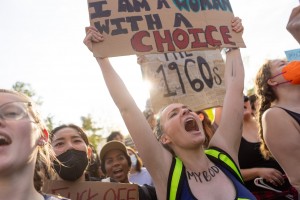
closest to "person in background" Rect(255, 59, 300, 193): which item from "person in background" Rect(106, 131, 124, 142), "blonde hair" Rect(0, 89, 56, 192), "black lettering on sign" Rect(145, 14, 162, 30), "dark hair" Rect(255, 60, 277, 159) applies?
"dark hair" Rect(255, 60, 277, 159)

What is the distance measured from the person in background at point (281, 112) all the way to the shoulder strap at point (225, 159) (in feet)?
1.24

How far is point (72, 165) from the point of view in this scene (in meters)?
2.55

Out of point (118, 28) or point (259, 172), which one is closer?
point (118, 28)

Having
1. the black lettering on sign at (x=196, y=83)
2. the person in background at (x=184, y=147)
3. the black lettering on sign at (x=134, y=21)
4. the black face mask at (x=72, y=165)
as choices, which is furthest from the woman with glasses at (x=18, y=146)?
the black lettering on sign at (x=196, y=83)

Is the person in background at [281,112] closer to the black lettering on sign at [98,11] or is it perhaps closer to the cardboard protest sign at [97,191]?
the cardboard protest sign at [97,191]

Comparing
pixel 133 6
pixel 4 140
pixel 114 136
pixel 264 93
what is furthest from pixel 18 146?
pixel 114 136

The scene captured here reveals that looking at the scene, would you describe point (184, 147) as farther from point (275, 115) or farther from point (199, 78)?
point (199, 78)

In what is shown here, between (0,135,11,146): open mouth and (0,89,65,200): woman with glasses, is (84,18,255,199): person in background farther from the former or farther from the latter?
(0,135,11,146): open mouth

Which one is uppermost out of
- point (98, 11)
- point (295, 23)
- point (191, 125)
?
point (98, 11)

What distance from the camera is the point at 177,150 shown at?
233cm

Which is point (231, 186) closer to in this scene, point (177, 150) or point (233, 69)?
point (177, 150)

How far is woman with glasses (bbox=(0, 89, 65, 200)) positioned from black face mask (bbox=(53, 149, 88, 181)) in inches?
29.9

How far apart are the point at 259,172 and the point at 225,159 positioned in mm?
883

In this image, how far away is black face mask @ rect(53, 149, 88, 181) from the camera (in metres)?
2.52
